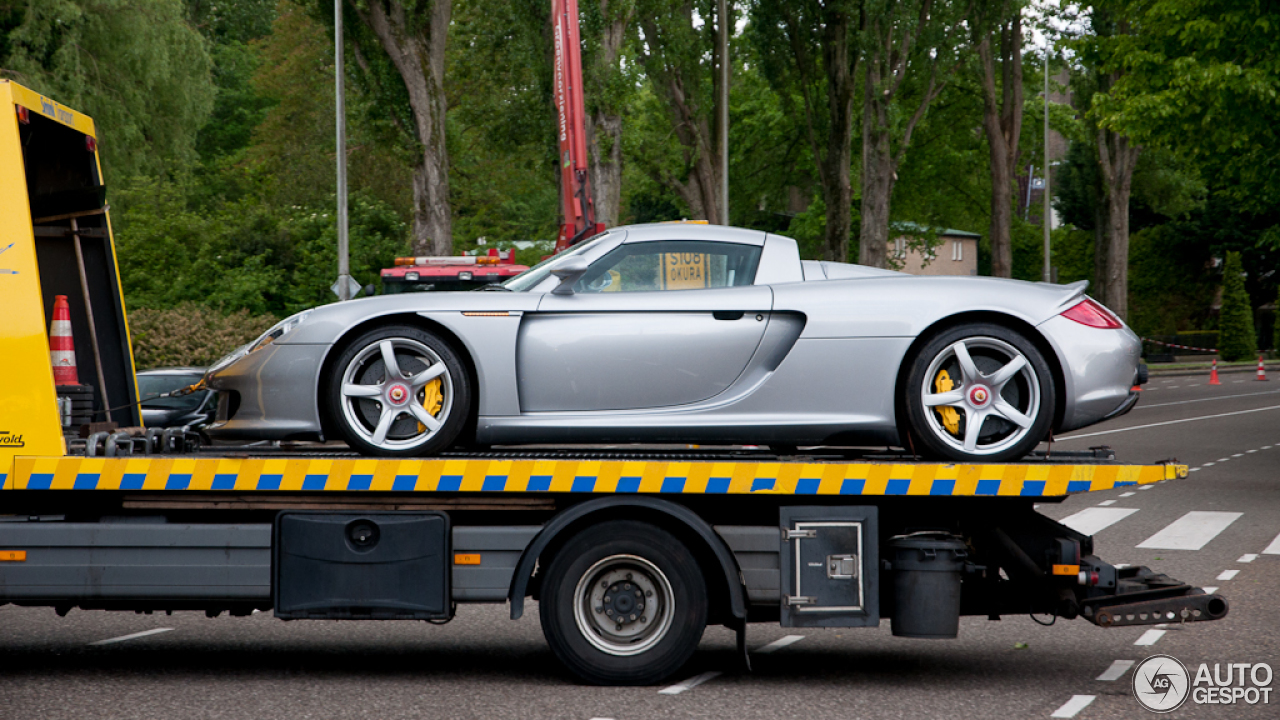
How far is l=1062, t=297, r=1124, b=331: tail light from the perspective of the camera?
6.07 metres

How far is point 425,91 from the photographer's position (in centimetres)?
2420

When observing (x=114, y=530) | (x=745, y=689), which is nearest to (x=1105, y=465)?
(x=745, y=689)

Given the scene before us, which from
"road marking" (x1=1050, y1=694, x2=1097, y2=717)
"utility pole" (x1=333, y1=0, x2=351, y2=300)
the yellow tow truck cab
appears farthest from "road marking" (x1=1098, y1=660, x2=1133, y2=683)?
"utility pole" (x1=333, y1=0, x2=351, y2=300)

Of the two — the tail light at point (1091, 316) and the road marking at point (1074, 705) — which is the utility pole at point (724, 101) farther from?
the road marking at point (1074, 705)

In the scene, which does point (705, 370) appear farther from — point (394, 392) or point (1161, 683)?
point (1161, 683)

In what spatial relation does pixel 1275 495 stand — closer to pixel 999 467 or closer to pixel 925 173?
pixel 999 467

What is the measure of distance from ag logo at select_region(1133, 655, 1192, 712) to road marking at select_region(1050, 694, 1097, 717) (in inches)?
9.1

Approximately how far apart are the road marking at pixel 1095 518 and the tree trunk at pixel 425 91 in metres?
15.0

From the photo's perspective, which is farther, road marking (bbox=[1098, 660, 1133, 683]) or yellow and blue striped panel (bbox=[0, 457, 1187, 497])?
road marking (bbox=[1098, 660, 1133, 683])

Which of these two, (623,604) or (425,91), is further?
(425,91)

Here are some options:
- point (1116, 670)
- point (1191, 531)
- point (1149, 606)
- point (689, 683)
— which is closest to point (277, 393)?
point (689, 683)

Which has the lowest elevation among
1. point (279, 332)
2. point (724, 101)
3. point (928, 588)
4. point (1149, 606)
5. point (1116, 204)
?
point (1149, 606)

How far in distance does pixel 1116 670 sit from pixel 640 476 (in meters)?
2.73

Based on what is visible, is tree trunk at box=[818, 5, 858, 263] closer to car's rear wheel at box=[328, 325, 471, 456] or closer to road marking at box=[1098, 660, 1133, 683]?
road marking at box=[1098, 660, 1133, 683]
